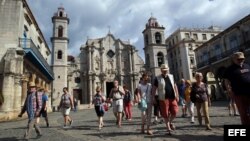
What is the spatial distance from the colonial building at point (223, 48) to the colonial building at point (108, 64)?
1241 centimetres

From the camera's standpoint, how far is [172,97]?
18.6 feet

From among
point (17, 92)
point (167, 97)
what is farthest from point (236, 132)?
point (17, 92)

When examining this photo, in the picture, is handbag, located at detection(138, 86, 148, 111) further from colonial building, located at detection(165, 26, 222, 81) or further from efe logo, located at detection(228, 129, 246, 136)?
colonial building, located at detection(165, 26, 222, 81)

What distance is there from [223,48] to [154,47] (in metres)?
14.4

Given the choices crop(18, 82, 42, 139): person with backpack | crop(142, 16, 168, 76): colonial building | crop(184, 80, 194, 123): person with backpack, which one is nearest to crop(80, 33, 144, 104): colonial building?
crop(142, 16, 168, 76): colonial building

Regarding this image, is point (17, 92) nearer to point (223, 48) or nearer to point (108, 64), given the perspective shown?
point (223, 48)

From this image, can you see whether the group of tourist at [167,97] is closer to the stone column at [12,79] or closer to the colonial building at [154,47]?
the stone column at [12,79]

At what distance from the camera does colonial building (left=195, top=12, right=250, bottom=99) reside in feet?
77.8

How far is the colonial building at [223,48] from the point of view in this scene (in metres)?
23.7

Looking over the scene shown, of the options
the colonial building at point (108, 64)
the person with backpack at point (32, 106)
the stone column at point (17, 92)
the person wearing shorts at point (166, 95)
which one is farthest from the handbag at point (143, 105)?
the colonial building at point (108, 64)

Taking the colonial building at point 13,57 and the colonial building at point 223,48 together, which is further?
the colonial building at point 223,48

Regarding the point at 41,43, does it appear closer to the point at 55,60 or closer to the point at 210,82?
the point at 55,60

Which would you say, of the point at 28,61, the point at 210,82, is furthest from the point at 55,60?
the point at 210,82

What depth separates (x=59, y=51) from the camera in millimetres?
36125
